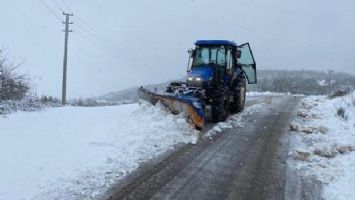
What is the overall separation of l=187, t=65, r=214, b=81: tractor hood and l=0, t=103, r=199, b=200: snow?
1856 mm

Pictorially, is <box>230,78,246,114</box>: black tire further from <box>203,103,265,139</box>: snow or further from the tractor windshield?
the tractor windshield

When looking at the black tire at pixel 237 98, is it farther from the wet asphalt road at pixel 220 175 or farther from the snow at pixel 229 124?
the wet asphalt road at pixel 220 175

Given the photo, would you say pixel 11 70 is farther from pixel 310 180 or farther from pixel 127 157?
pixel 310 180

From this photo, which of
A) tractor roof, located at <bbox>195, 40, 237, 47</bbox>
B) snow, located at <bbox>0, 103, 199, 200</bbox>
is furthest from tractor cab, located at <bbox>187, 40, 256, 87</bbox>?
snow, located at <bbox>0, 103, 199, 200</bbox>

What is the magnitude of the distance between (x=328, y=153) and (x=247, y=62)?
822 centimetres

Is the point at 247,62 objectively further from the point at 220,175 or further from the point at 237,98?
the point at 220,175

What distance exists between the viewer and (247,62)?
16500 millimetres

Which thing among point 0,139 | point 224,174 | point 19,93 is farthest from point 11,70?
point 224,174

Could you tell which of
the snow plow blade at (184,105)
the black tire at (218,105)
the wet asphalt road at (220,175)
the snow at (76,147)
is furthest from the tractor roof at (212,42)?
the wet asphalt road at (220,175)

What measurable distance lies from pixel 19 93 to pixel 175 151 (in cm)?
883

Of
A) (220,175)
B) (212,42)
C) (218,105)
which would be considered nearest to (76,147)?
(220,175)

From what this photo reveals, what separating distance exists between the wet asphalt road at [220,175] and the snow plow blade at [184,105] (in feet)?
2.62

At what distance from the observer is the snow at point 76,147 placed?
584cm

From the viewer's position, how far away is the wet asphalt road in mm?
6156
